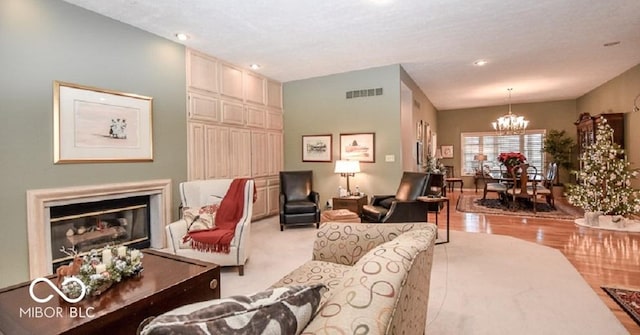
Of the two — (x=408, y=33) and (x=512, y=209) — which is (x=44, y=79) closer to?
(x=408, y=33)

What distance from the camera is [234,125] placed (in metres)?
5.34

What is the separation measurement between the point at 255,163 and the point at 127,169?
2.31m

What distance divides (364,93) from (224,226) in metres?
3.58

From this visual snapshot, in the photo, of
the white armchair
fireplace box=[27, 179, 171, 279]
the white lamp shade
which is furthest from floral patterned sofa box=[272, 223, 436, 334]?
the white lamp shade

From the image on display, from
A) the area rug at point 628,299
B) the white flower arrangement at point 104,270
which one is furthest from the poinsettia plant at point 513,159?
the white flower arrangement at point 104,270

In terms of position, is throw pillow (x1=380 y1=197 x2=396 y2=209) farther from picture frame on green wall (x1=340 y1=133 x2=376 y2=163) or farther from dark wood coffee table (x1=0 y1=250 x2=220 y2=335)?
dark wood coffee table (x1=0 y1=250 x2=220 y2=335)

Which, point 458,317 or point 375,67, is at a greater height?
point 375,67

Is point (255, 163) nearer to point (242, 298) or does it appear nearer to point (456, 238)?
point (456, 238)

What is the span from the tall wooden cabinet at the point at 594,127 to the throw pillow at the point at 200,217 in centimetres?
751

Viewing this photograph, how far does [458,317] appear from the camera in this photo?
2289mm

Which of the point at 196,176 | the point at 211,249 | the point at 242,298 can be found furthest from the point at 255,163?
the point at 242,298

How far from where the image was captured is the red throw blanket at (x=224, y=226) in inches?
123

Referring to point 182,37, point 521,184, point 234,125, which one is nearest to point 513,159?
point 521,184

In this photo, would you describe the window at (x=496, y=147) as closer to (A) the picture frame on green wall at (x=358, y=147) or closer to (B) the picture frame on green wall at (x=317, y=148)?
(A) the picture frame on green wall at (x=358, y=147)
